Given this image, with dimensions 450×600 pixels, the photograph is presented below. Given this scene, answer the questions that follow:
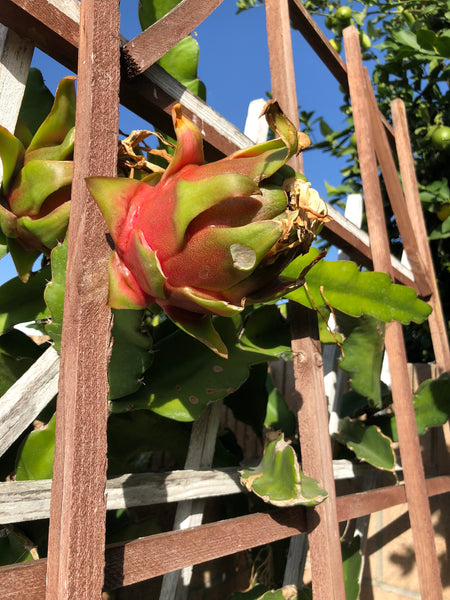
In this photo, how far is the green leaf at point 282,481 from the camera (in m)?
0.72

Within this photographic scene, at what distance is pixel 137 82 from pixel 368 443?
84cm

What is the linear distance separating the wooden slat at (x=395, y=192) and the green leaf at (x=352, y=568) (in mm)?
717

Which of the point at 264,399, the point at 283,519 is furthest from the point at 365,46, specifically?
the point at 283,519

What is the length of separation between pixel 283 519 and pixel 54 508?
0.44 meters

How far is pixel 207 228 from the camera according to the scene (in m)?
0.47

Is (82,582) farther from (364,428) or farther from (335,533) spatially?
(364,428)

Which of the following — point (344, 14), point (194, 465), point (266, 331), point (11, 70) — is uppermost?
point (344, 14)

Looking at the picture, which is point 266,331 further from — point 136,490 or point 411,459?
point 411,459

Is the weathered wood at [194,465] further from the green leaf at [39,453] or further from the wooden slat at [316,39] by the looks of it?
the wooden slat at [316,39]

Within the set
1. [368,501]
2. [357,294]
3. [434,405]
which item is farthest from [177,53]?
[434,405]

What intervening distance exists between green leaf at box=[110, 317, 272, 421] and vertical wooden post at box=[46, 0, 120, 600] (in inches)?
10.1

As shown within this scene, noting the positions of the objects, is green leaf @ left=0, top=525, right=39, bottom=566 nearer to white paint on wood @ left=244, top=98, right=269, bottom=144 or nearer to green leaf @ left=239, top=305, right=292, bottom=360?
green leaf @ left=239, top=305, right=292, bottom=360

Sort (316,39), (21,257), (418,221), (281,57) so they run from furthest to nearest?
1. (418,221)
2. (316,39)
3. (281,57)
4. (21,257)

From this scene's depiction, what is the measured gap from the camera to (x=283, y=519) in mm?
789
